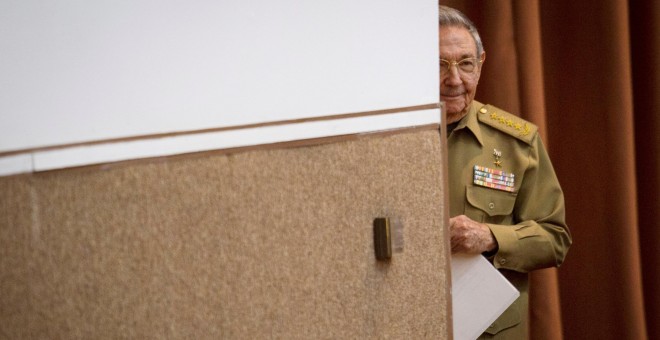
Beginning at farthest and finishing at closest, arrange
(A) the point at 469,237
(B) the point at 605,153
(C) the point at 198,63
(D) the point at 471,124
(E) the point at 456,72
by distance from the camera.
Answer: (B) the point at 605,153 → (D) the point at 471,124 → (E) the point at 456,72 → (A) the point at 469,237 → (C) the point at 198,63

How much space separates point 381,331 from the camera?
1059 mm

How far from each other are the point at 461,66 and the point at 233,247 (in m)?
1.00

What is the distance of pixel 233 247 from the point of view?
898mm

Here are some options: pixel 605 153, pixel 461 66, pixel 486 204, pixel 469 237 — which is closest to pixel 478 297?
pixel 469 237

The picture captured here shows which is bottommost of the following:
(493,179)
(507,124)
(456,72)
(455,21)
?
(493,179)

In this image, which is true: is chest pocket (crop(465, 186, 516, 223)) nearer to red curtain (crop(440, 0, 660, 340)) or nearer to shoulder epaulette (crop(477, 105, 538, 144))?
shoulder epaulette (crop(477, 105, 538, 144))

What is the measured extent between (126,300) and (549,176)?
123cm

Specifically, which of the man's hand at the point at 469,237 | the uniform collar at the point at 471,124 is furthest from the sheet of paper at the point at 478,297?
the uniform collar at the point at 471,124

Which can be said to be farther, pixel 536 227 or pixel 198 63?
pixel 536 227

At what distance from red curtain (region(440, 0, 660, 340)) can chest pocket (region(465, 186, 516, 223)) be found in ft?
2.54

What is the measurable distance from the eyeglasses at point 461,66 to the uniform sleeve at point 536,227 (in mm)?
225

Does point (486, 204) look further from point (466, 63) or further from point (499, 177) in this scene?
point (466, 63)

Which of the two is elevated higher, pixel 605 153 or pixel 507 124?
pixel 507 124

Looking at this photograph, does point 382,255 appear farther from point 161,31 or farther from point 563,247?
point 563,247
